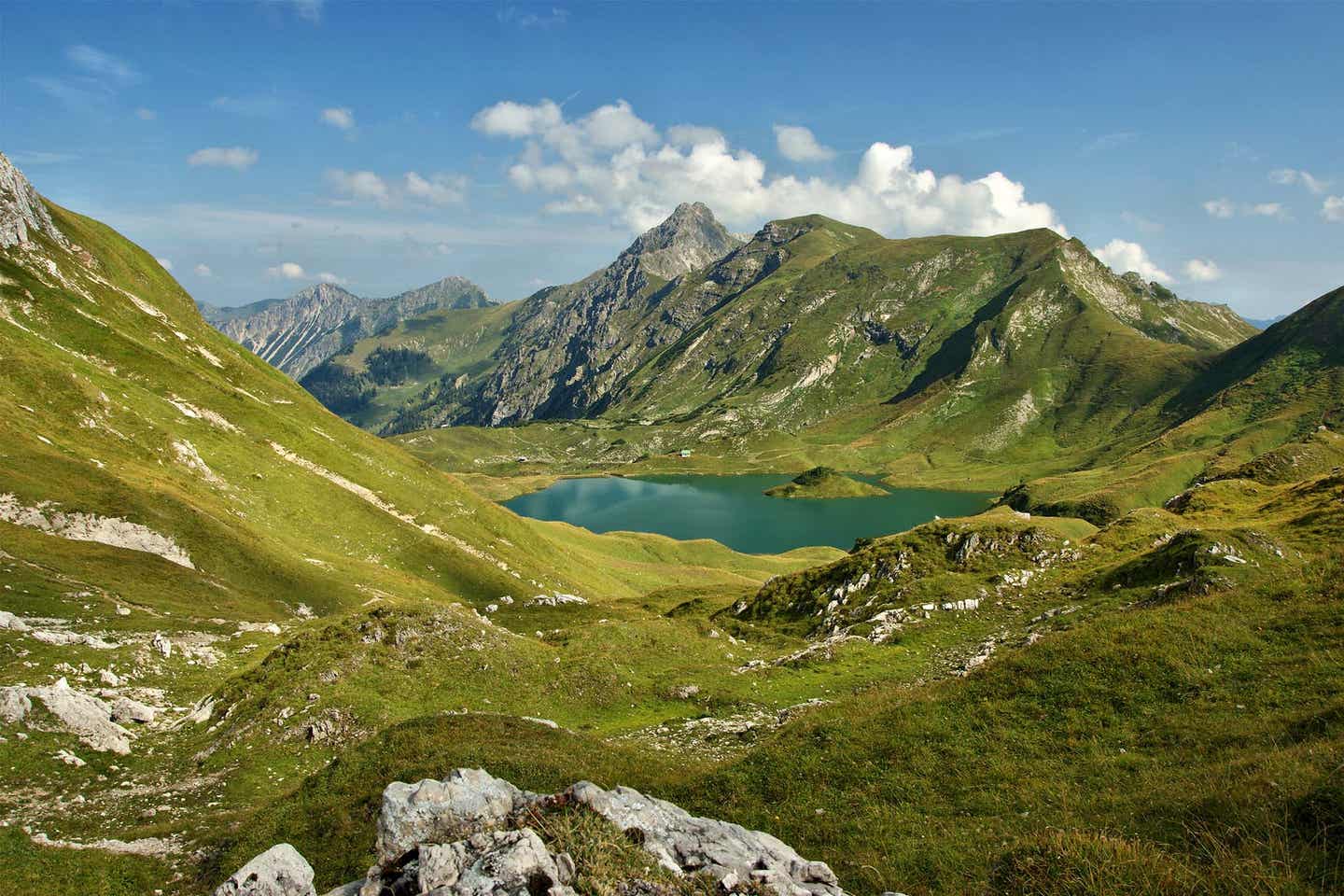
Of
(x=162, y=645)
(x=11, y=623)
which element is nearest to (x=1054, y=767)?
(x=162, y=645)

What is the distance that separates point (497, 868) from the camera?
34.0 feet

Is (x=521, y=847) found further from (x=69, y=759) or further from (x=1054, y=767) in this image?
(x=69, y=759)

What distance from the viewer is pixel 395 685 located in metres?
34.2

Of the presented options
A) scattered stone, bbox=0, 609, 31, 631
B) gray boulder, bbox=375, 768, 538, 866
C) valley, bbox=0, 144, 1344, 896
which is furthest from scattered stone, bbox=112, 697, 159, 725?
gray boulder, bbox=375, 768, 538, 866

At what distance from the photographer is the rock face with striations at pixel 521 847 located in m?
10.3

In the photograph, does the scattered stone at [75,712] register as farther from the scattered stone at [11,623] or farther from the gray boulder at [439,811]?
the gray boulder at [439,811]

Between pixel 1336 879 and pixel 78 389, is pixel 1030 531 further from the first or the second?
pixel 78 389

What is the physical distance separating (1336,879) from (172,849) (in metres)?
27.7

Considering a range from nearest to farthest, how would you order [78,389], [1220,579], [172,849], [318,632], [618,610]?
1. [172,849]
2. [1220,579]
3. [318,632]
4. [78,389]
5. [618,610]

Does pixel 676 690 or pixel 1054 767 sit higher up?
pixel 1054 767

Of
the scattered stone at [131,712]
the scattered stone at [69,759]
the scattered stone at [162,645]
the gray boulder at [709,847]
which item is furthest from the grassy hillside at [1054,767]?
the scattered stone at [162,645]

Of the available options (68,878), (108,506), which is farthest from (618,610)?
(68,878)

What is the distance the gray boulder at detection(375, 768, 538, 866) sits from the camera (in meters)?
12.6

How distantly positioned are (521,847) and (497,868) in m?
0.45
